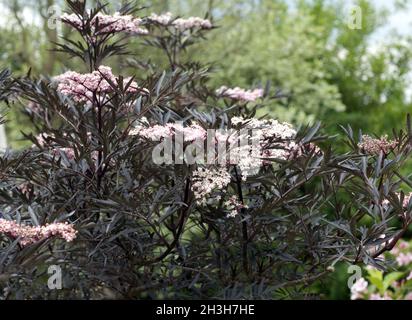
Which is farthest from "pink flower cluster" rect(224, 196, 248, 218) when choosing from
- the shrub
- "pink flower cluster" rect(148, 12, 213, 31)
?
"pink flower cluster" rect(148, 12, 213, 31)

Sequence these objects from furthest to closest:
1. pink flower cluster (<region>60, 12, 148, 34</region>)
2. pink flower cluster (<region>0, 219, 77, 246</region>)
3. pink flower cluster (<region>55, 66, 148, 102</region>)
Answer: pink flower cluster (<region>60, 12, 148, 34</region>) → pink flower cluster (<region>55, 66, 148, 102</region>) → pink flower cluster (<region>0, 219, 77, 246</region>)

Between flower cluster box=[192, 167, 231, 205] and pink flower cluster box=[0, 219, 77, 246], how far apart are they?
406 millimetres

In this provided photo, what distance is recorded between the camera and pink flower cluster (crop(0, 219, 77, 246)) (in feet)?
5.84

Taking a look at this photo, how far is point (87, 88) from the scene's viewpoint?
6.88ft

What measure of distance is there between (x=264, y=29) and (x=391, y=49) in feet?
20.0

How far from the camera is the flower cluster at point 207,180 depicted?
1943 millimetres

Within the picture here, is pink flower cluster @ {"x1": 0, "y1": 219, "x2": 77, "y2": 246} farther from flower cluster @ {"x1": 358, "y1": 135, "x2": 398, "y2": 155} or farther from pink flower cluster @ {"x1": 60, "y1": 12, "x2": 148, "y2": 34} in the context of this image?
flower cluster @ {"x1": 358, "y1": 135, "x2": 398, "y2": 155}

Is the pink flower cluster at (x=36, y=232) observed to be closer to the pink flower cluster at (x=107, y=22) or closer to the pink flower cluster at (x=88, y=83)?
the pink flower cluster at (x=88, y=83)

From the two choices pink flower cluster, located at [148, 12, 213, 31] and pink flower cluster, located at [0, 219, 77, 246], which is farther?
pink flower cluster, located at [148, 12, 213, 31]

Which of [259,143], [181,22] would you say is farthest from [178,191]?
[181,22]

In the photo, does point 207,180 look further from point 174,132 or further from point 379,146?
point 379,146

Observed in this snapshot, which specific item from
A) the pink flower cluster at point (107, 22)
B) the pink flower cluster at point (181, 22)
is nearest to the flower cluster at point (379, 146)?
the pink flower cluster at point (107, 22)
